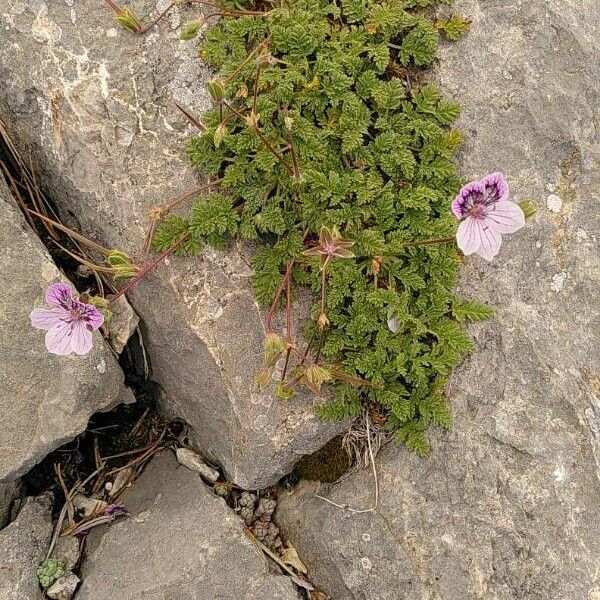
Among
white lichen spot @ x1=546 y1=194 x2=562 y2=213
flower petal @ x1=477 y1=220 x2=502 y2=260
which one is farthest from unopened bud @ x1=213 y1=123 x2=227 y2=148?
white lichen spot @ x1=546 y1=194 x2=562 y2=213

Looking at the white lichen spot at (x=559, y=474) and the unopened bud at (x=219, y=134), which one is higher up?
the unopened bud at (x=219, y=134)

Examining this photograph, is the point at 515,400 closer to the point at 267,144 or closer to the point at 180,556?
the point at 267,144

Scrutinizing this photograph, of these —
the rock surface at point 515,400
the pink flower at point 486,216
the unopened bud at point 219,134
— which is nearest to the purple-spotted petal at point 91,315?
the unopened bud at point 219,134

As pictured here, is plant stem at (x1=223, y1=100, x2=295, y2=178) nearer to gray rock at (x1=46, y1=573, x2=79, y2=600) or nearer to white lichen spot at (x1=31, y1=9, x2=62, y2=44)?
white lichen spot at (x1=31, y1=9, x2=62, y2=44)

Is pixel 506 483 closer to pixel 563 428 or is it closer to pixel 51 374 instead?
pixel 563 428

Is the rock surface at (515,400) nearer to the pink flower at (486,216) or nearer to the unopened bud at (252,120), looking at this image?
the pink flower at (486,216)

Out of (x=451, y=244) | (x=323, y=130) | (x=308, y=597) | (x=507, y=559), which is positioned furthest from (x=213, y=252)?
(x=507, y=559)
